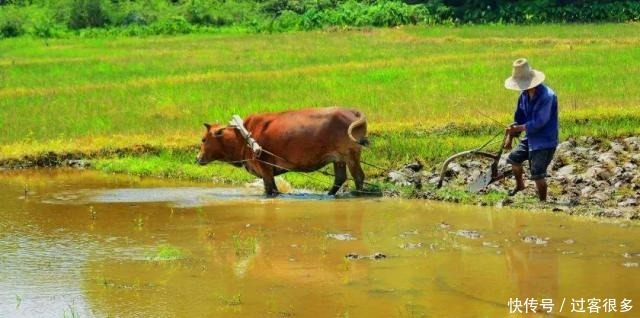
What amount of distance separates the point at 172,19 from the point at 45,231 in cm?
3478

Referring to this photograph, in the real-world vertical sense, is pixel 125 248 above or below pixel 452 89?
above

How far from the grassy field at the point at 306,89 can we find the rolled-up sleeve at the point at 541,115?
9.32 feet

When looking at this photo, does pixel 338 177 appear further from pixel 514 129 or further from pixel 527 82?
pixel 527 82

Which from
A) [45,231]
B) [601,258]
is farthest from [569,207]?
[45,231]

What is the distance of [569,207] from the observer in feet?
34.4

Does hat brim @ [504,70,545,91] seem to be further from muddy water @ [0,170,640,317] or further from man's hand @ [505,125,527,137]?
muddy water @ [0,170,640,317]

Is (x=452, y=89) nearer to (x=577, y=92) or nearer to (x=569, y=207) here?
(x=577, y=92)

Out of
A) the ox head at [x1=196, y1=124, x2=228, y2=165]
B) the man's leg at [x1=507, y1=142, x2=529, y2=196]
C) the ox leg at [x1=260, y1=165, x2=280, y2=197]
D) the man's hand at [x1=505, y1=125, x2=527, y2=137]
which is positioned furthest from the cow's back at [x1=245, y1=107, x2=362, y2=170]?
the man's hand at [x1=505, y1=125, x2=527, y2=137]

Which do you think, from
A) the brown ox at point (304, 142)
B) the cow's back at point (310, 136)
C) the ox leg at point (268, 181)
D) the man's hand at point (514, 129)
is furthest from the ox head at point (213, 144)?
the man's hand at point (514, 129)

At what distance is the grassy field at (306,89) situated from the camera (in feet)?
50.4

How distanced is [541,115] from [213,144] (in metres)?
4.16

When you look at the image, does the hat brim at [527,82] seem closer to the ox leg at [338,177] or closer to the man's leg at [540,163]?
the man's leg at [540,163]

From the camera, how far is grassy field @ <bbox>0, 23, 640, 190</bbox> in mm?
15367

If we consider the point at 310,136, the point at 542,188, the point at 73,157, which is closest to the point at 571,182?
the point at 542,188
